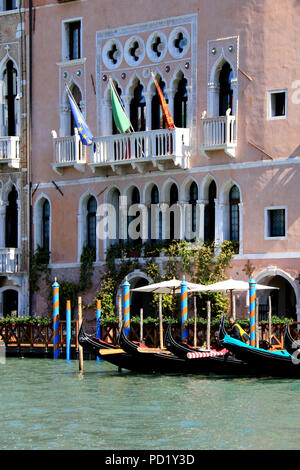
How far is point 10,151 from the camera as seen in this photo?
28.0 metres

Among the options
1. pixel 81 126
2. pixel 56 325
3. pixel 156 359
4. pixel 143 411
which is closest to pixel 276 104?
pixel 81 126

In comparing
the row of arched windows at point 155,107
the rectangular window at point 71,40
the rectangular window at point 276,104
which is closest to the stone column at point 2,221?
the row of arched windows at point 155,107

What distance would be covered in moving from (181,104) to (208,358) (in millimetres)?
6770

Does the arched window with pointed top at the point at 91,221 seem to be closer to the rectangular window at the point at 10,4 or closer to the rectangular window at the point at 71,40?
the rectangular window at the point at 71,40

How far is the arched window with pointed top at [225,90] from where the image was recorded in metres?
24.9

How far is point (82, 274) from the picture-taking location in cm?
2677

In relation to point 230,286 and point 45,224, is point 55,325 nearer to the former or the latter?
point 230,286

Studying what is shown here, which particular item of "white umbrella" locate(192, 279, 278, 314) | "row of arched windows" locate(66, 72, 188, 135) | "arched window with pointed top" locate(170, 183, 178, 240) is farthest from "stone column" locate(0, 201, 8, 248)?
"white umbrella" locate(192, 279, 278, 314)

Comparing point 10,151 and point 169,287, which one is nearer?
point 169,287

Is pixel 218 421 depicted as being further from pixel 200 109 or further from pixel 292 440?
pixel 200 109

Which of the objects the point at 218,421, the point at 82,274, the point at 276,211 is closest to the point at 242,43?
the point at 276,211

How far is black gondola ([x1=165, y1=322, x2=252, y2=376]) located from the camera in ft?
68.4

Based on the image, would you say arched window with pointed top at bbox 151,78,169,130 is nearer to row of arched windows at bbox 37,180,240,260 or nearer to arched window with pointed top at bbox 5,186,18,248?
row of arched windows at bbox 37,180,240,260
